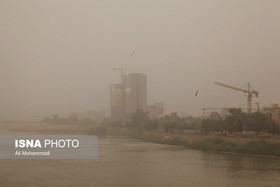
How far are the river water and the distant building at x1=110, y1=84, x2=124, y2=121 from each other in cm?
2208

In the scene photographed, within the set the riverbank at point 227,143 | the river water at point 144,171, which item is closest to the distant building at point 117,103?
the riverbank at point 227,143

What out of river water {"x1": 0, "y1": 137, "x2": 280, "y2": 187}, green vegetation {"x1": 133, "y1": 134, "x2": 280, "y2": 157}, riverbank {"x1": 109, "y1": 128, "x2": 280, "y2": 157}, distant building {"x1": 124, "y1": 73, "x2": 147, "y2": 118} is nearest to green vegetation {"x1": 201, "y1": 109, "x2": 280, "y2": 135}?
riverbank {"x1": 109, "y1": 128, "x2": 280, "y2": 157}

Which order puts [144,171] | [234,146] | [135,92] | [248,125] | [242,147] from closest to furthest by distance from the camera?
[144,171]
[242,147]
[234,146]
[248,125]
[135,92]

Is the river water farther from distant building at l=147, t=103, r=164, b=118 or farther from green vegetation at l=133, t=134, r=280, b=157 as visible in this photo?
distant building at l=147, t=103, r=164, b=118

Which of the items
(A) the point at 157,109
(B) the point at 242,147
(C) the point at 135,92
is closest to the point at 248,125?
(B) the point at 242,147

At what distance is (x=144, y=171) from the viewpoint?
674 cm

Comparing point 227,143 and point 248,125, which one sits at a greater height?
point 248,125

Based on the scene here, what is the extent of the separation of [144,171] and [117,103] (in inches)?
A: 982

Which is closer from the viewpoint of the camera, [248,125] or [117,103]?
[248,125]

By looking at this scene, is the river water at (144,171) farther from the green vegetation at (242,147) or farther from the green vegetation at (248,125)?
the green vegetation at (248,125)

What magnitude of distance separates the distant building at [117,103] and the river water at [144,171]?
72.5 ft

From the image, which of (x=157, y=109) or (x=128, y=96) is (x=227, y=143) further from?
(x=157, y=109)

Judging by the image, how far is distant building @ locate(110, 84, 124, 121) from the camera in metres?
30.9

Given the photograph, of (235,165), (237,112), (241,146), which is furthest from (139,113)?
(235,165)
